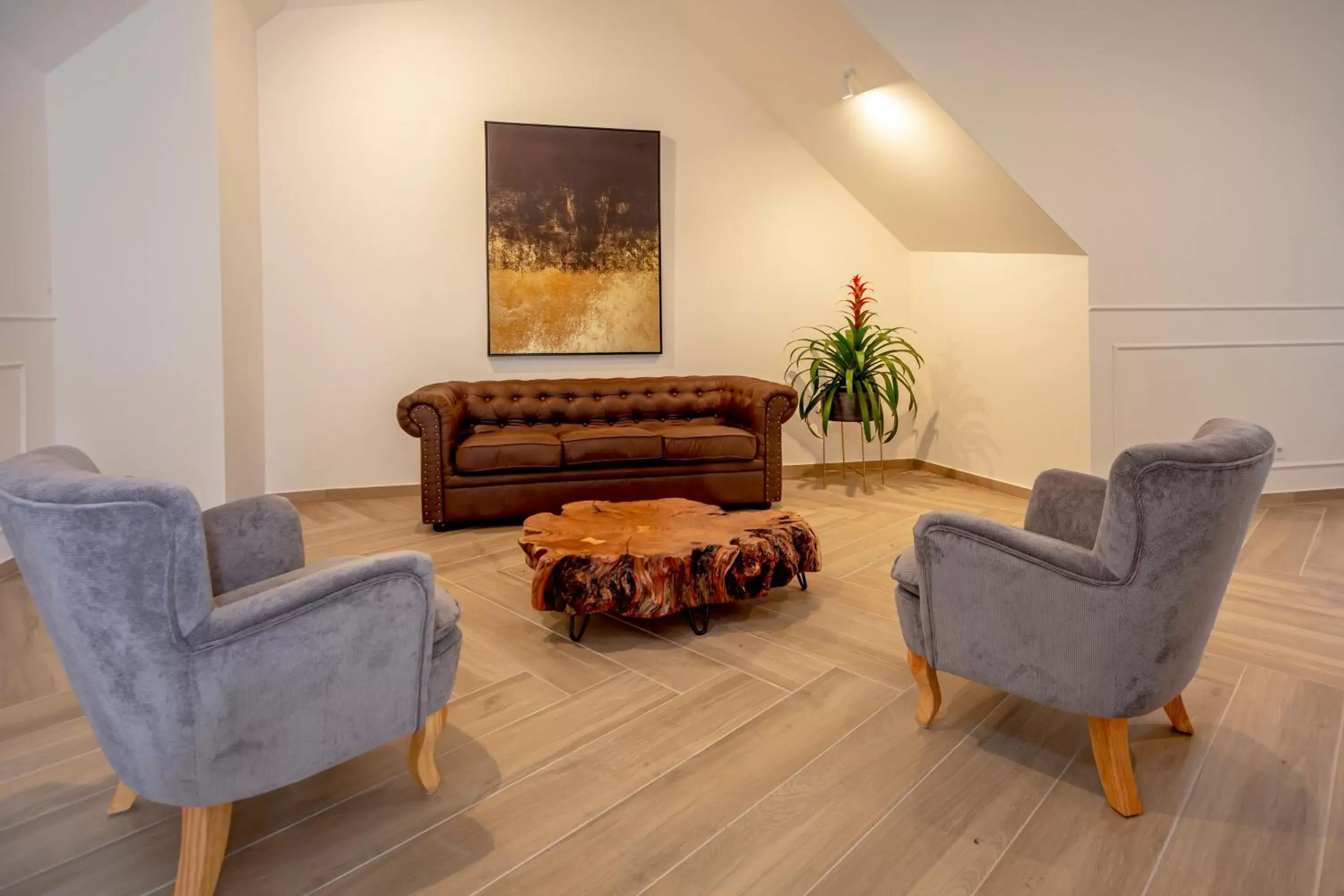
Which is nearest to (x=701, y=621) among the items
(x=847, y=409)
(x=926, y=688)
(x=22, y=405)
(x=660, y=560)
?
(x=660, y=560)

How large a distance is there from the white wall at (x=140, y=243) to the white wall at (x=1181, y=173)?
130 inches

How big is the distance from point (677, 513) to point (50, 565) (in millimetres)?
2305

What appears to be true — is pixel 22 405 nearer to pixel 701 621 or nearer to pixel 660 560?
pixel 660 560

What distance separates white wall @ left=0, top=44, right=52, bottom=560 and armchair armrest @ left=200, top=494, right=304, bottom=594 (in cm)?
216

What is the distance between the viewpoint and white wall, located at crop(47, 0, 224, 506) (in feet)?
13.6

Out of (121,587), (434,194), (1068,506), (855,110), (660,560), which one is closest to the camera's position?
(121,587)

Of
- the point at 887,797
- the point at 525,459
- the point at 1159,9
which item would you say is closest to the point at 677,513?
the point at 525,459

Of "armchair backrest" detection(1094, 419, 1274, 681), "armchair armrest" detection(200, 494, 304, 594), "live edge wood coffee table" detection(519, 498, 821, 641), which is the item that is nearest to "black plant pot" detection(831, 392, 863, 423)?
"live edge wood coffee table" detection(519, 498, 821, 641)

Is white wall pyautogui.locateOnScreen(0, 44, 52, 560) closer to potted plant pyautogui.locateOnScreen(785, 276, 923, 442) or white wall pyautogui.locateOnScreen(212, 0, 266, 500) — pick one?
white wall pyautogui.locateOnScreen(212, 0, 266, 500)

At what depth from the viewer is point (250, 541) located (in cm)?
229

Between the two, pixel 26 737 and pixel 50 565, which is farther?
pixel 26 737

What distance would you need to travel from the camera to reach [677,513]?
356 centimetres

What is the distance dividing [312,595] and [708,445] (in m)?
3.35

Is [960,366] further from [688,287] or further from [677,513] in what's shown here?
[677,513]
